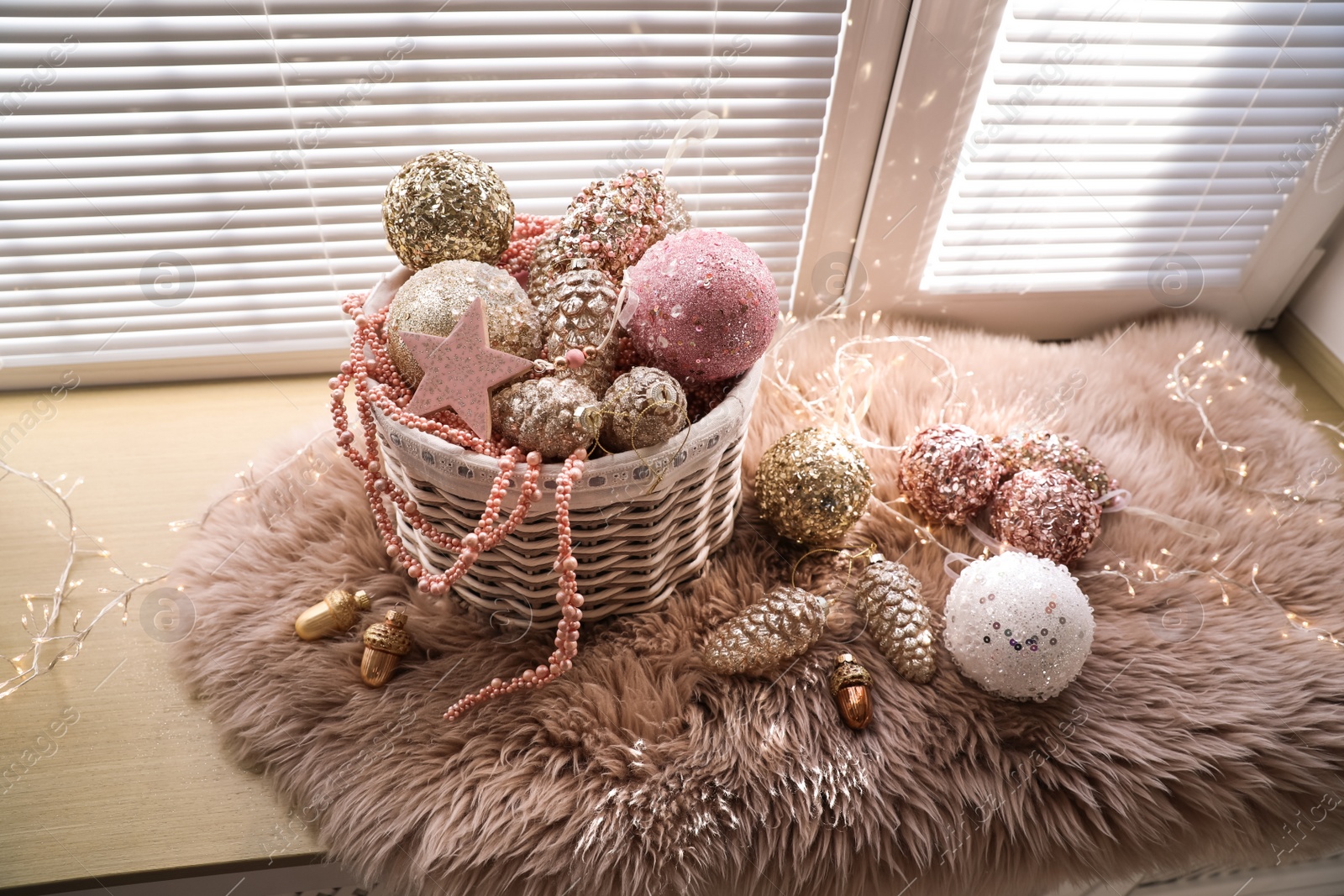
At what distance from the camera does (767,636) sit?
904 millimetres

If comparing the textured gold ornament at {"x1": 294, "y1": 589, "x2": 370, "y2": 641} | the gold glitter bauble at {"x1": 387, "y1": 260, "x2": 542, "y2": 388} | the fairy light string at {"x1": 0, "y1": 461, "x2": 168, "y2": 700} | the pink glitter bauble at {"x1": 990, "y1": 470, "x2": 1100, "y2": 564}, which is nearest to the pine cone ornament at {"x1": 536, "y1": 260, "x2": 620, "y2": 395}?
the gold glitter bauble at {"x1": 387, "y1": 260, "x2": 542, "y2": 388}

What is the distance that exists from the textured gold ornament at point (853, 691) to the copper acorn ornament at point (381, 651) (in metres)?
0.45

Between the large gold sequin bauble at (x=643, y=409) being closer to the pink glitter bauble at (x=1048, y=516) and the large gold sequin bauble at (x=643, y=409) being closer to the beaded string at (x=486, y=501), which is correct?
the beaded string at (x=486, y=501)

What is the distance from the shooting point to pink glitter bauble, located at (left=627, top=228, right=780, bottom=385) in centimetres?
80

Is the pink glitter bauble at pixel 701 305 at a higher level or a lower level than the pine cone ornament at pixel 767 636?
higher

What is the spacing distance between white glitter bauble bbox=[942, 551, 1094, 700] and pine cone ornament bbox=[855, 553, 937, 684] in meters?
0.04

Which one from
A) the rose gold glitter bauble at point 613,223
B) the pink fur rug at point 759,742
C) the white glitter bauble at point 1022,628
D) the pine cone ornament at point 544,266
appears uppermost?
the rose gold glitter bauble at point 613,223

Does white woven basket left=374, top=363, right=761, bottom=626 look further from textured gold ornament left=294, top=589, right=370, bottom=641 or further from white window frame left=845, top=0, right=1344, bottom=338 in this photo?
white window frame left=845, top=0, right=1344, bottom=338

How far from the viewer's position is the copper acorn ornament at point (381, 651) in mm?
899

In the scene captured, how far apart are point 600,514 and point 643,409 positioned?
0.37 ft

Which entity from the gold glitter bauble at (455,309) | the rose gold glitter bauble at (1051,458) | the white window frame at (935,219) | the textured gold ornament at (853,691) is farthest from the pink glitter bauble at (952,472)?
the gold glitter bauble at (455,309)

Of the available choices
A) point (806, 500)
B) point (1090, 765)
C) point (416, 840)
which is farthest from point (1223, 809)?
point (416, 840)

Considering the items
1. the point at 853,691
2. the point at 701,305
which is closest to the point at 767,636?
the point at 853,691

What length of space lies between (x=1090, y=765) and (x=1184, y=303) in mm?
879
